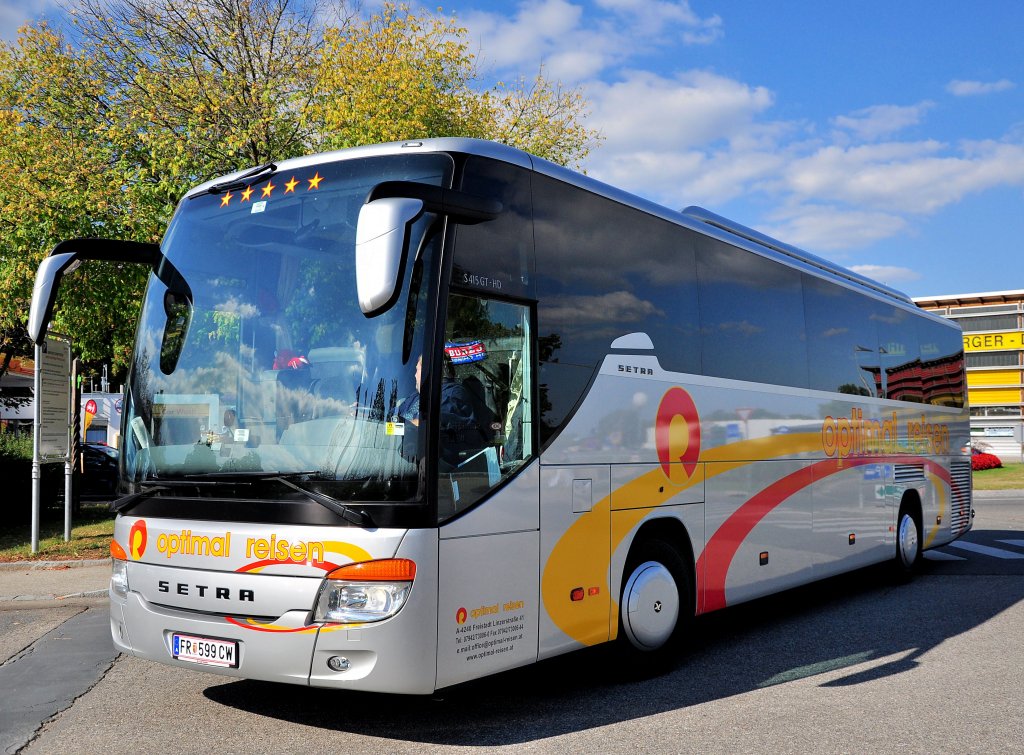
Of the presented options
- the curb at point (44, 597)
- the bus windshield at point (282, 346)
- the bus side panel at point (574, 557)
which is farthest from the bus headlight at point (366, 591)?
the curb at point (44, 597)

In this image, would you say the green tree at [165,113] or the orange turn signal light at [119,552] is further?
the green tree at [165,113]

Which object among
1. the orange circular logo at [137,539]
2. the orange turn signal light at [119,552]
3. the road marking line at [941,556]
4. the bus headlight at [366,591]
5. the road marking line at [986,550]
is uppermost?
the orange circular logo at [137,539]

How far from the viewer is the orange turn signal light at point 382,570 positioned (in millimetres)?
4879

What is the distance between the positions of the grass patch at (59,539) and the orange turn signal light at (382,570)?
8.66 meters

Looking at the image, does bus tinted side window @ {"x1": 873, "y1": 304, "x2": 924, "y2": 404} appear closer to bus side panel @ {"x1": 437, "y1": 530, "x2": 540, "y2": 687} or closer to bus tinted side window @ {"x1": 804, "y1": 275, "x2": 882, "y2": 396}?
bus tinted side window @ {"x1": 804, "y1": 275, "x2": 882, "y2": 396}

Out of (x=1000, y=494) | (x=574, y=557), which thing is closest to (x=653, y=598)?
(x=574, y=557)

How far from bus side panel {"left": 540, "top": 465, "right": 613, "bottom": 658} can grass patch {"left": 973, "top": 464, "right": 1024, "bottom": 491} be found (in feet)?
91.1

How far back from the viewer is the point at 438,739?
535 centimetres

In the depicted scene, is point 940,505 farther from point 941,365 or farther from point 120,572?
point 120,572

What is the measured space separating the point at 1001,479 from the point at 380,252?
35072mm

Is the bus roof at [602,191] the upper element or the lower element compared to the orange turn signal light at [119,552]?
upper

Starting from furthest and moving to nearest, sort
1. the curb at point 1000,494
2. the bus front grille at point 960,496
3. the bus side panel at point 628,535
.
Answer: the curb at point 1000,494 → the bus front grille at point 960,496 → the bus side panel at point 628,535

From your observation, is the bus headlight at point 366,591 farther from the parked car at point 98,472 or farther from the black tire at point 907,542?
the parked car at point 98,472

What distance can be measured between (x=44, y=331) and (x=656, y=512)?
13.8ft
